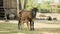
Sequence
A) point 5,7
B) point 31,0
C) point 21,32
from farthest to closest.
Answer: point 5,7, point 31,0, point 21,32

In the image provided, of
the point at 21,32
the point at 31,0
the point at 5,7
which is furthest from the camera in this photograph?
the point at 5,7

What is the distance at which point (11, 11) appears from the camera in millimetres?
6887

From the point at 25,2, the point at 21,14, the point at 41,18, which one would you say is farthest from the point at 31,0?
the point at 21,14

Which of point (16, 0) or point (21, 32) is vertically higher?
point (16, 0)

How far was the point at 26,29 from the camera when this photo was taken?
4.68 m

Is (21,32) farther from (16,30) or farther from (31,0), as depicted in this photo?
(31,0)

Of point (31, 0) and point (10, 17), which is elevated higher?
point (31, 0)

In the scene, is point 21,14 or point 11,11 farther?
point 11,11

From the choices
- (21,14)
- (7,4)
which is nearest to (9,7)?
(7,4)

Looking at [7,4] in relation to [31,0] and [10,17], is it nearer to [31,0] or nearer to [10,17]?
[10,17]

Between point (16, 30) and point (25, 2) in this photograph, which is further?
point (25, 2)

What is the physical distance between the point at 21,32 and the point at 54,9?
2.60 meters

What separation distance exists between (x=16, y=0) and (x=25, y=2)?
0.38 metres

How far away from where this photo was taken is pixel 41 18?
21.8 ft
